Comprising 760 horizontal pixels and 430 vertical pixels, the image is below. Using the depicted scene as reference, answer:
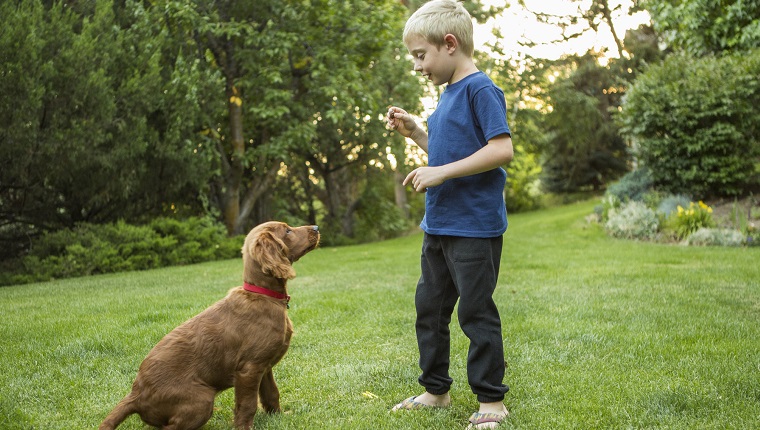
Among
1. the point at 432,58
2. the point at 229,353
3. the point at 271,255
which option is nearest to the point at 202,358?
the point at 229,353

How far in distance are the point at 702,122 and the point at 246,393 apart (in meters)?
13.0

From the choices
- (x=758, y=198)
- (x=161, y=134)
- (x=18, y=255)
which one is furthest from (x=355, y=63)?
(x=758, y=198)

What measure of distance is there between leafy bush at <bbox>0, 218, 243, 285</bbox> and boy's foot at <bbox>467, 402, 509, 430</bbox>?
29.2 ft

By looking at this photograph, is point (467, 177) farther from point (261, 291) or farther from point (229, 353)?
point (229, 353)

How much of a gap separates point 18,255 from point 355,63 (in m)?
7.84

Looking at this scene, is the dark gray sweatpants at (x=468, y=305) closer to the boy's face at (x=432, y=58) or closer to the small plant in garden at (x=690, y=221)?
the boy's face at (x=432, y=58)

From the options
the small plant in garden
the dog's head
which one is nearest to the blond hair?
the dog's head

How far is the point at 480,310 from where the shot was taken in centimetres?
332

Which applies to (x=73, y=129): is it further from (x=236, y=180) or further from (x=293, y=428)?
(x=293, y=428)

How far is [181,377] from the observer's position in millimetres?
3164

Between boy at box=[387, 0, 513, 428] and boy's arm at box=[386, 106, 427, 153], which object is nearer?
boy at box=[387, 0, 513, 428]

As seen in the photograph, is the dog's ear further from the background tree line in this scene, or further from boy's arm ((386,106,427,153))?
the background tree line

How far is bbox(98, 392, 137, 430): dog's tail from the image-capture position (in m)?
3.03

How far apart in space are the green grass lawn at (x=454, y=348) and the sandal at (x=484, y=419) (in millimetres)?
89
